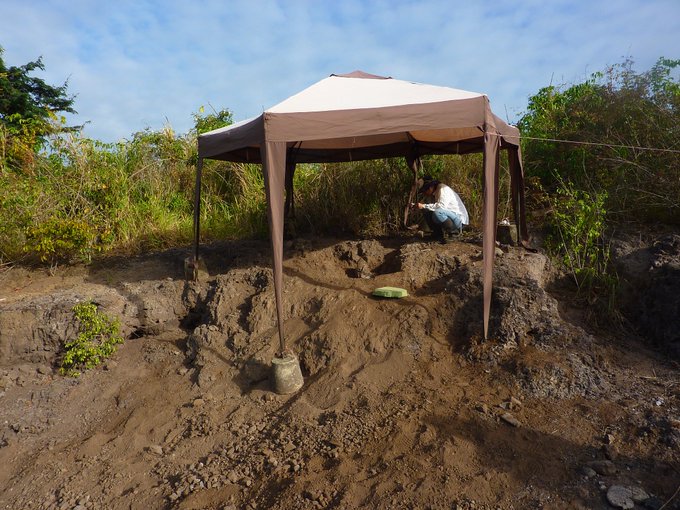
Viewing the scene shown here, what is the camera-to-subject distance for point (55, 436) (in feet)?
12.8

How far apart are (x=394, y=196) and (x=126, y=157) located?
5.18m

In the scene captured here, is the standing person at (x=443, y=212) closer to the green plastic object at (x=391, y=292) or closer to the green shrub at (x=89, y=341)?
the green plastic object at (x=391, y=292)

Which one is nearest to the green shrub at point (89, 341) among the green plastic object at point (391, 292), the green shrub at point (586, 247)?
the green plastic object at point (391, 292)

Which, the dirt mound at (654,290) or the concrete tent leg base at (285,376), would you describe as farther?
the dirt mound at (654,290)

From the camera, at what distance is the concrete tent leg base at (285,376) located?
3850 millimetres

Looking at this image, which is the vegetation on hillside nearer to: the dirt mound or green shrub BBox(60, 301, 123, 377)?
the dirt mound

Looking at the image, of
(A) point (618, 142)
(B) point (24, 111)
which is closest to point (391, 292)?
(A) point (618, 142)

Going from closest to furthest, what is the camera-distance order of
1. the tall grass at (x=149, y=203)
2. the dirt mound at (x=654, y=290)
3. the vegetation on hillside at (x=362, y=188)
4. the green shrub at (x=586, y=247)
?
the dirt mound at (x=654, y=290) → the green shrub at (x=586, y=247) → the vegetation on hillside at (x=362, y=188) → the tall grass at (x=149, y=203)

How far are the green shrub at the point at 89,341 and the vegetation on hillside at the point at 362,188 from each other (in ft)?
5.60

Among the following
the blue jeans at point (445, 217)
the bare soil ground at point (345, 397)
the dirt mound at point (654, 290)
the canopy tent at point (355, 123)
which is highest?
the canopy tent at point (355, 123)

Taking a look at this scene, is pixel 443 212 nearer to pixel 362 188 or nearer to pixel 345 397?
pixel 362 188

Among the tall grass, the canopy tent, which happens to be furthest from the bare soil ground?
the tall grass

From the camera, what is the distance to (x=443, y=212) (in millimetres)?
5727

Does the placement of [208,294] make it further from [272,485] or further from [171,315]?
[272,485]
